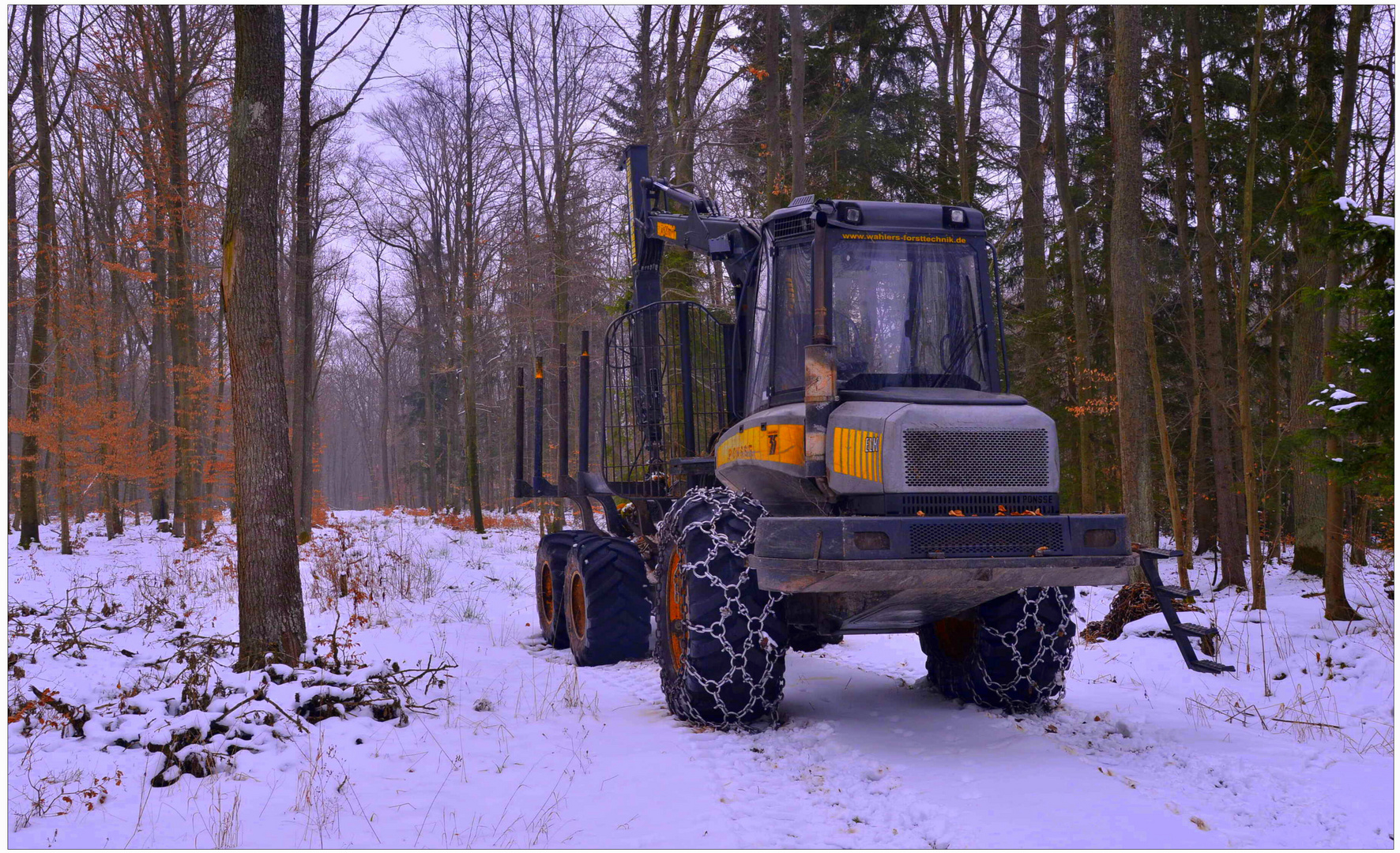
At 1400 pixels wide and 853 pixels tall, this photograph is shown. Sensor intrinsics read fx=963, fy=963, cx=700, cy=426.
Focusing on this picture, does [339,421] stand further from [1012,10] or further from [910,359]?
[910,359]

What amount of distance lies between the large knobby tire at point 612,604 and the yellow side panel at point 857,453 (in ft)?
10.2

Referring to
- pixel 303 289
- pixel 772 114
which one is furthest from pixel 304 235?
pixel 772 114

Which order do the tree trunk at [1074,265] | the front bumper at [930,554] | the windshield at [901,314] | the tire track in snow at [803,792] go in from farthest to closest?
1. the tree trunk at [1074,265]
2. the windshield at [901,314]
3. the front bumper at [930,554]
4. the tire track in snow at [803,792]

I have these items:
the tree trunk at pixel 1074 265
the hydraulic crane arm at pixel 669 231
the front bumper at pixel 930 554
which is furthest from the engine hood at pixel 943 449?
the tree trunk at pixel 1074 265

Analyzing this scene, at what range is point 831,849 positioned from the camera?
398 cm

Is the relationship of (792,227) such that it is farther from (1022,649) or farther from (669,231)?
(1022,649)

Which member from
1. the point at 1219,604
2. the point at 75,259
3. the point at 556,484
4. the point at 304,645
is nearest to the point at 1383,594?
the point at 1219,604

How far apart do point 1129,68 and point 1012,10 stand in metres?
9.98

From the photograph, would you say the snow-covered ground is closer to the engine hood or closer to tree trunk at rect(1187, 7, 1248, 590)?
the engine hood

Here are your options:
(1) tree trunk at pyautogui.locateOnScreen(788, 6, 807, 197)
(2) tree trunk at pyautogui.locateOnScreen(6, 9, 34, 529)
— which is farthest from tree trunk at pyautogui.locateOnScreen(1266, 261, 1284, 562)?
(2) tree trunk at pyautogui.locateOnScreen(6, 9, 34, 529)

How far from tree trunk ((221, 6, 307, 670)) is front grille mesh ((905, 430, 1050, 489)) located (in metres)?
4.37

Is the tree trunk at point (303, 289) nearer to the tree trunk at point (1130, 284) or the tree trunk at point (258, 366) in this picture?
the tree trunk at point (258, 366)

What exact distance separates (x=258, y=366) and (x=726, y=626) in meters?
3.90

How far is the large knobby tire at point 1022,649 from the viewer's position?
621 cm
